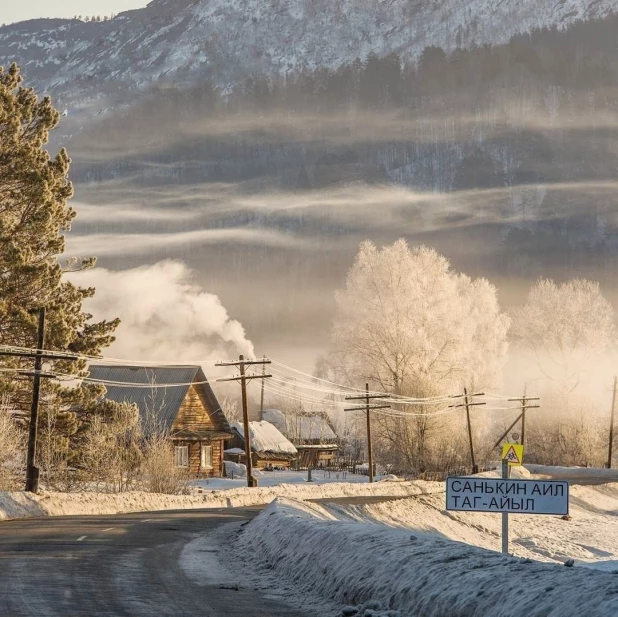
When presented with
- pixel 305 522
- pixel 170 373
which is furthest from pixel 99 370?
pixel 305 522

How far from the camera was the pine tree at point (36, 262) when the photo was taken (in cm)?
4559

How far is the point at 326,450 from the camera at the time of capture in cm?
11362

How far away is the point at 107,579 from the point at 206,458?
59.9m

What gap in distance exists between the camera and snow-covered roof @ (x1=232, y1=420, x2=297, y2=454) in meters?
95.6

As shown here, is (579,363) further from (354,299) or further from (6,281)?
(6,281)

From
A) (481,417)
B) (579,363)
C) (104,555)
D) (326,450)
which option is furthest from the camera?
(326,450)

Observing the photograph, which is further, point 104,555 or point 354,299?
point 354,299

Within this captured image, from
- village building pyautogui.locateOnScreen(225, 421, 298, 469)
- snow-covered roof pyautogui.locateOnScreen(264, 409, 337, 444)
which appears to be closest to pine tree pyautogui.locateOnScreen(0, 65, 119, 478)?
village building pyautogui.locateOnScreen(225, 421, 298, 469)

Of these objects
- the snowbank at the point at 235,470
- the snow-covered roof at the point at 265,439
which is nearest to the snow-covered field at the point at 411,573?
the snowbank at the point at 235,470

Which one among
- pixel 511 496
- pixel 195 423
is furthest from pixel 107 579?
pixel 195 423

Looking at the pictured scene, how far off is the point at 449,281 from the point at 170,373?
790 inches

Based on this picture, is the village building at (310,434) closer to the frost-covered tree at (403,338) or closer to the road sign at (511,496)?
the frost-covered tree at (403,338)

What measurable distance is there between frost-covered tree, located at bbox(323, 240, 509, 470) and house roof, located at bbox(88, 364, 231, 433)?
28.5 ft

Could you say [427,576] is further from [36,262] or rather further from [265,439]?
[265,439]
